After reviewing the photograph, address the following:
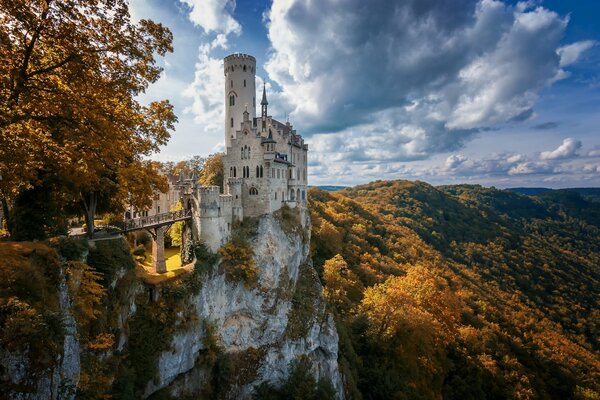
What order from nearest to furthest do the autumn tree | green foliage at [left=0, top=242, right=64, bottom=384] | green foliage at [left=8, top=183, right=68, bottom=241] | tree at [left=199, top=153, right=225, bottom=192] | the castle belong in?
green foliage at [left=0, top=242, right=64, bottom=384] → green foliage at [left=8, top=183, right=68, bottom=241] → the castle → tree at [left=199, top=153, right=225, bottom=192] → the autumn tree

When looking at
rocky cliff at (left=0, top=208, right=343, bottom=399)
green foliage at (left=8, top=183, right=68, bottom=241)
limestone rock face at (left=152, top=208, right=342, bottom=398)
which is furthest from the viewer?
limestone rock face at (left=152, top=208, right=342, bottom=398)

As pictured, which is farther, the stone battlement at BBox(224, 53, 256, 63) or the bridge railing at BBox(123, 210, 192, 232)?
the stone battlement at BBox(224, 53, 256, 63)

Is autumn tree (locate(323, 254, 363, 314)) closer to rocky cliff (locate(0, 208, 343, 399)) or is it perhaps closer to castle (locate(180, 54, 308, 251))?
rocky cliff (locate(0, 208, 343, 399))

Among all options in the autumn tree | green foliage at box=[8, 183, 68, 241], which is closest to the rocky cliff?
green foliage at box=[8, 183, 68, 241]

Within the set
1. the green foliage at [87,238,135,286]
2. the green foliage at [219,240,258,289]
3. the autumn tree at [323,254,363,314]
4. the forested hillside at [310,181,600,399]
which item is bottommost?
the forested hillside at [310,181,600,399]

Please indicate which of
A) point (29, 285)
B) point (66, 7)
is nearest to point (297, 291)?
point (29, 285)

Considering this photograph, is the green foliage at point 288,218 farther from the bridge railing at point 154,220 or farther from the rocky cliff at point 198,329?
the bridge railing at point 154,220
